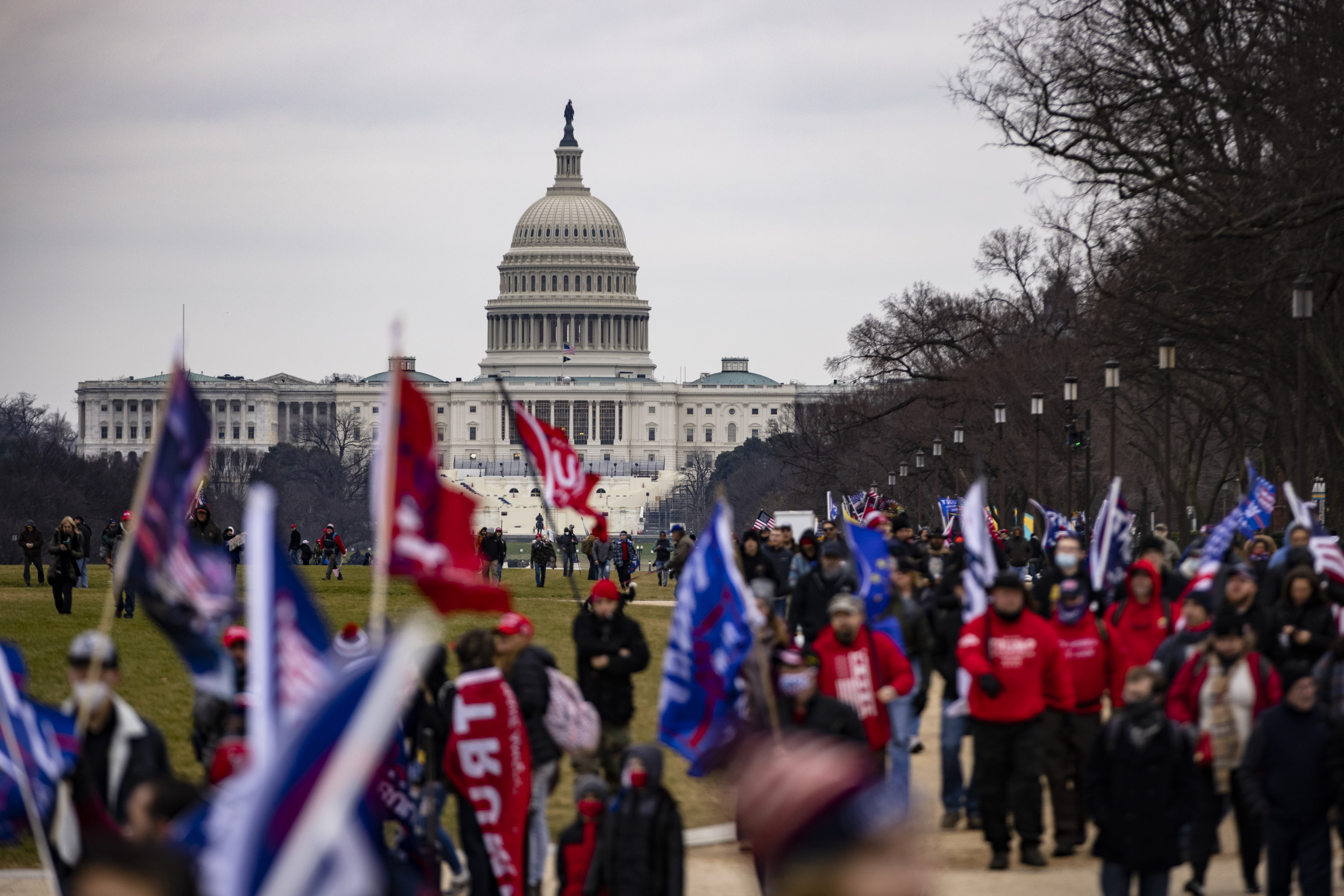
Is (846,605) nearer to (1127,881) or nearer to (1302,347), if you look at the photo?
(1127,881)

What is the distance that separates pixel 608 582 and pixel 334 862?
28.2 ft

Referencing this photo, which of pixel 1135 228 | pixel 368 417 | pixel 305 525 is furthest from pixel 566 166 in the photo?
pixel 1135 228

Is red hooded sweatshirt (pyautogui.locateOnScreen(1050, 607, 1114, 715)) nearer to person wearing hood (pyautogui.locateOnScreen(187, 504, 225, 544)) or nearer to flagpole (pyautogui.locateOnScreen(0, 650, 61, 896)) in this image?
flagpole (pyautogui.locateOnScreen(0, 650, 61, 896))

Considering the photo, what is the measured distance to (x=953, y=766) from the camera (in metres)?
12.8

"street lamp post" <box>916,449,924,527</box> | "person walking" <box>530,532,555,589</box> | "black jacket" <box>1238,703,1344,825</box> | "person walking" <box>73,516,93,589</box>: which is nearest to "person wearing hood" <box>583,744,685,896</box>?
"black jacket" <box>1238,703,1344,825</box>

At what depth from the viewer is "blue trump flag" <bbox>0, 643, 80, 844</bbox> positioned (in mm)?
7266

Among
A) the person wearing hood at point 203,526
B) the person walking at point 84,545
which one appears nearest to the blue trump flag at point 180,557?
the person wearing hood at point 203,526

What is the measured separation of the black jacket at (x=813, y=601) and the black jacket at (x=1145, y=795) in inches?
178

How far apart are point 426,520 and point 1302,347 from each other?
18.9 metres

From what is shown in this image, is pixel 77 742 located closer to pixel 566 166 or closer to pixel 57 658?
pixel 57 658

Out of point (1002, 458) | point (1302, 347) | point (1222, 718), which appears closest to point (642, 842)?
point (1222, 718)

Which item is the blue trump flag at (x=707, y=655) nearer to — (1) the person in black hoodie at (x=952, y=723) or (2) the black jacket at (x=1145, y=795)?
(2) the black jacket at (x=1145, y=795)

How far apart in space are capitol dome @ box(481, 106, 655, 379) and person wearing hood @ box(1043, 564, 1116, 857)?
559 feet

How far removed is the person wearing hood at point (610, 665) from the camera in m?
11.7
